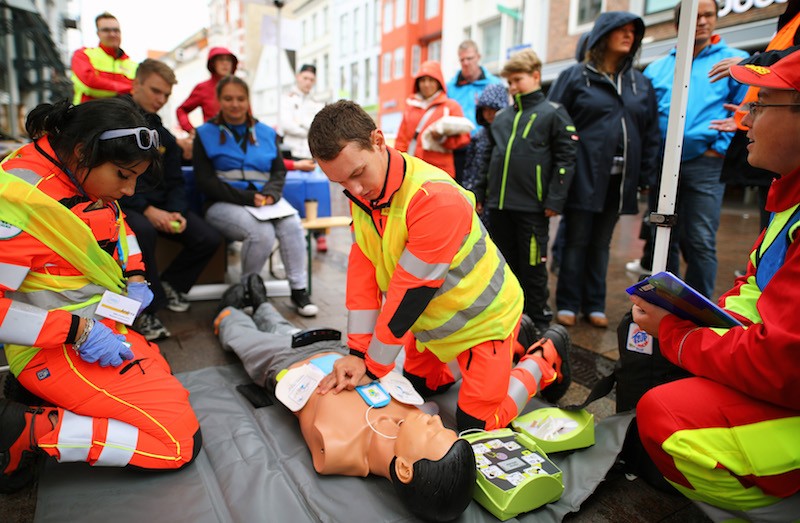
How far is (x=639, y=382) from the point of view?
6.76 ft

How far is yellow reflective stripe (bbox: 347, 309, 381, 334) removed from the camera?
2.19 meters

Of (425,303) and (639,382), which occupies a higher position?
(425,303)

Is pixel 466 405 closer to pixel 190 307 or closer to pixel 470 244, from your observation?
pixel 470 244

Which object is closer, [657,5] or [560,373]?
[560,373]

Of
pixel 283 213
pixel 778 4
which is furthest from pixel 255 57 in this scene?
pixel 283 213

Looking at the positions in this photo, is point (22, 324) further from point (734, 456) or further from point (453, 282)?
point (734, 456)

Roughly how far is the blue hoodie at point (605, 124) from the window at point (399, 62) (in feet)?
72.8

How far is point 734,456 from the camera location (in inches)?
55.3

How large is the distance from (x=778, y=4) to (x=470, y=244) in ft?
35.2

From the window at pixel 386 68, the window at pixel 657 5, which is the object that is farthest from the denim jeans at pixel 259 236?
the window at pixel 386 68

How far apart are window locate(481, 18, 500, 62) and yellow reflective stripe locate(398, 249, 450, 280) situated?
57.0 ft

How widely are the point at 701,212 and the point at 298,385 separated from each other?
303 centimetres

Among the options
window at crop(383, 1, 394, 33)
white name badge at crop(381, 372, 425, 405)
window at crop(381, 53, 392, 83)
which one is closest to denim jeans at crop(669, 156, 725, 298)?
white name badge at crop(381, 372, 425, 405)

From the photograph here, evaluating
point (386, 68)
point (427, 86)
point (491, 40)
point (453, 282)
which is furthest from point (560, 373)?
point (386, 68)
